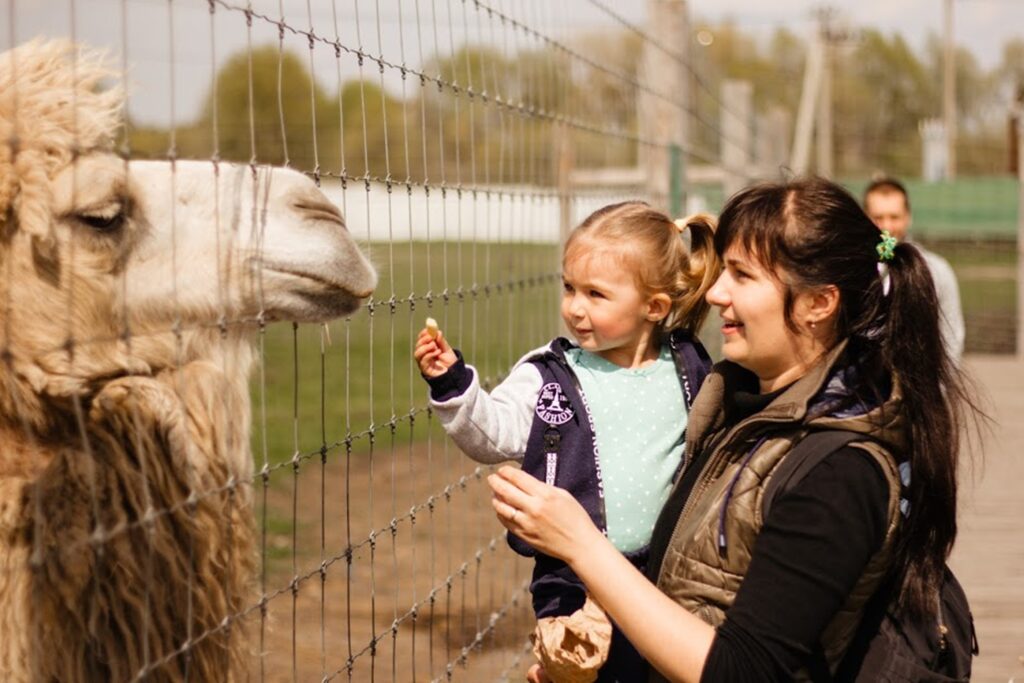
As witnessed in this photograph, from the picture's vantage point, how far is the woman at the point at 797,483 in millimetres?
2285

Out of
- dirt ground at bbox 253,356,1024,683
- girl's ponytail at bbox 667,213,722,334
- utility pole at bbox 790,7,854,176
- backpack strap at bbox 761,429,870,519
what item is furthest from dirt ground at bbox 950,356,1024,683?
utility pole at bbox 790,7,854,176

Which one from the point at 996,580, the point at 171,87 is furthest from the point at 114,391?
the point at 996,580

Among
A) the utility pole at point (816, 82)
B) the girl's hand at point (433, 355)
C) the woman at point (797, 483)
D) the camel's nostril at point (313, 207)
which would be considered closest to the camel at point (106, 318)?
the camel's nostril at point (313, 207)

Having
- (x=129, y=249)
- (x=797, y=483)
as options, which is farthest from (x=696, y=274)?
(x=129, y=249)

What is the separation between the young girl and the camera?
2.93m

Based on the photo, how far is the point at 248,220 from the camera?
10.8ft

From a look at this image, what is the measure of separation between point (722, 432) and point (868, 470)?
35cm

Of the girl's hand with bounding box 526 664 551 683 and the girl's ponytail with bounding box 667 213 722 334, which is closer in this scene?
the girl's hand with bounding box 526 664 551 683

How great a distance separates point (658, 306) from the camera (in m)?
3.07

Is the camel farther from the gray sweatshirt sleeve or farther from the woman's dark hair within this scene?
the woman's dark hair

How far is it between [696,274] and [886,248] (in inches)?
23.0

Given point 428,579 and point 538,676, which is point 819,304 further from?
point 428,579

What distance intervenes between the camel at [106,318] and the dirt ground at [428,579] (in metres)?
0.41

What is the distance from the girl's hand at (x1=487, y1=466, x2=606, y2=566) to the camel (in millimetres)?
870
